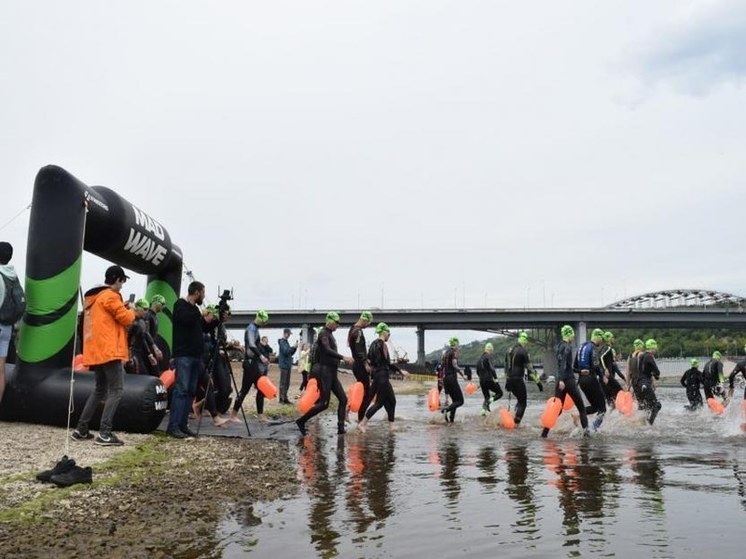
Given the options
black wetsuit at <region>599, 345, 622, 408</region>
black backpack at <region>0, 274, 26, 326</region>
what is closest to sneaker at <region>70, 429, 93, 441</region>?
black backpack at <region>0, 274, 26, 326</region>

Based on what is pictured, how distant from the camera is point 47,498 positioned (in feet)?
15.9

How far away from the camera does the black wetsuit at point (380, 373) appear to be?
12.0 meters

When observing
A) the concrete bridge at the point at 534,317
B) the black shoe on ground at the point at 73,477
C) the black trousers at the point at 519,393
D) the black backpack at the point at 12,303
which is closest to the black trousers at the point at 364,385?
the black trousers at the point at 519,393

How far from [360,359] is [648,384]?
588cm

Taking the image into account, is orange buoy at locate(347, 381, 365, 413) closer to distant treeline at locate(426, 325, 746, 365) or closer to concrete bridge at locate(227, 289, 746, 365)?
concrete bridge at locate(227, 289, 746, 365)

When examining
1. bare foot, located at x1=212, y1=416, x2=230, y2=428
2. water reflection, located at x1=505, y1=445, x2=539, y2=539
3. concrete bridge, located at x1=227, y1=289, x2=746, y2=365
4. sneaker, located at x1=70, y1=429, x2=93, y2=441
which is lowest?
water reflection, located at x1=505, y1=445, x2=539, y2=539

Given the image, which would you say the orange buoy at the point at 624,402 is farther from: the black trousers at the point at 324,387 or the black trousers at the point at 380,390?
the black trousers at the point at 324,387

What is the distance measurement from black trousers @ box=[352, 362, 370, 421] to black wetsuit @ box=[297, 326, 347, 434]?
1.06m

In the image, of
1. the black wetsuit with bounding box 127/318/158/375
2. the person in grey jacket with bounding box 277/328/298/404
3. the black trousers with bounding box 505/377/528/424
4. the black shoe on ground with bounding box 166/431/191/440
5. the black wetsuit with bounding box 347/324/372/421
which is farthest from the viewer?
the person in grey jacket with bounding box 277/328/298/404

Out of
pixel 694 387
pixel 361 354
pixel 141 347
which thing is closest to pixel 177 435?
pixel 141 347

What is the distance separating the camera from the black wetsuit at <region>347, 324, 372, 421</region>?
456 inches

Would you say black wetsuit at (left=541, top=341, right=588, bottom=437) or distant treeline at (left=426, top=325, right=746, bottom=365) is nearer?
black wetsuit at (left=541, top=341, right=588, bottom=437)

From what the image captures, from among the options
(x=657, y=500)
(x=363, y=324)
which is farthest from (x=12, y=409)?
(x=657, y=500)

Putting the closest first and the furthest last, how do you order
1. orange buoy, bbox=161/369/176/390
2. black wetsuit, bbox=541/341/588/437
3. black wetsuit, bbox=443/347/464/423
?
1. orange buoy, bbox=161/369/176/390
2. black wetsuit, bbox=541/341/588/437
3. black wetsuit, bbox=443/347/464/423
